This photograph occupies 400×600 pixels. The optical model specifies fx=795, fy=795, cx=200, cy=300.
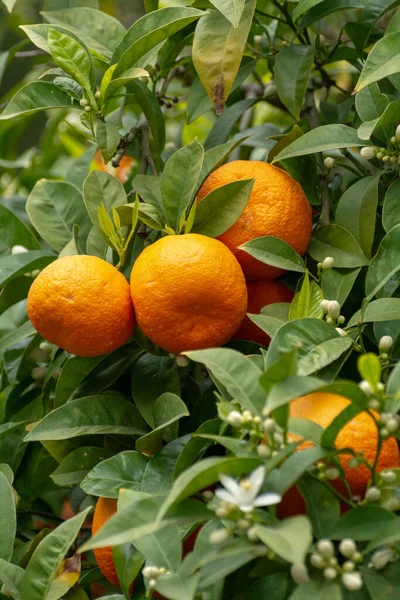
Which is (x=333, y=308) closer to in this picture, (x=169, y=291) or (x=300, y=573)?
(x=169, y=291)

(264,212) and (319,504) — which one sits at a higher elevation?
(264,212)

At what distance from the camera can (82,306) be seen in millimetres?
1090

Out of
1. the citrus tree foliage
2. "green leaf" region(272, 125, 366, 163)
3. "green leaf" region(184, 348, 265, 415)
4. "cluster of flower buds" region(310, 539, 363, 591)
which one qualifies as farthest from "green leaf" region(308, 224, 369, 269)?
"cluster of flower buds" region(310, 539, 363, 591)

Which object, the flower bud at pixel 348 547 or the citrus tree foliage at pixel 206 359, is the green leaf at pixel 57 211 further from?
the flower bud at pixel 348 547

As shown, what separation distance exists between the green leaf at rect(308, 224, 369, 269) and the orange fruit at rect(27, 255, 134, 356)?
318 millimetres

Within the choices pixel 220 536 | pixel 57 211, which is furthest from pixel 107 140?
pixel 220 536

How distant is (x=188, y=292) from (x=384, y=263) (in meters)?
0.27

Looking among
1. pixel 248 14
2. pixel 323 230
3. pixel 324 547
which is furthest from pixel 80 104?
pixel 324 547

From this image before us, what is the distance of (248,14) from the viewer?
1.32m

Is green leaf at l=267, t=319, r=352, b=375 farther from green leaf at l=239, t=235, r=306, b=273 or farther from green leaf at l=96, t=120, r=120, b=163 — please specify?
green leaf at l=96, t=120, r=120, b=163

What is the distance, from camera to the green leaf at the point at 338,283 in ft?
3.78

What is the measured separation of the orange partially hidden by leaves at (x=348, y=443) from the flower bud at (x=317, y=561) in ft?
0.41

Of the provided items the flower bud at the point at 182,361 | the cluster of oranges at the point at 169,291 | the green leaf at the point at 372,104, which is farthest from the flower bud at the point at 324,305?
the green leaf at the point at 372,104

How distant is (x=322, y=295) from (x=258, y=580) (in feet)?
1.30
